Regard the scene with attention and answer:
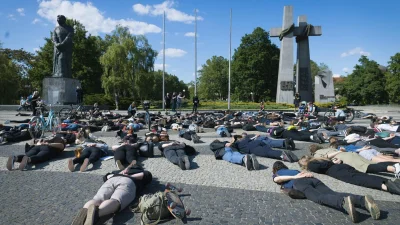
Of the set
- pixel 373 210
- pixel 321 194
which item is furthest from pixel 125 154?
pixel 373 210

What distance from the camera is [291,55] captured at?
33.0 metres

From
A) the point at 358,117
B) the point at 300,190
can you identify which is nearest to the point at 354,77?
the point at 358,117

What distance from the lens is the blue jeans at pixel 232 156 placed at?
22.7 feet

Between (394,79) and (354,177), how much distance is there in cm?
5746

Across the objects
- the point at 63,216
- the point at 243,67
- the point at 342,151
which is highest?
the point at 243,67

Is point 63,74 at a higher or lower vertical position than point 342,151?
higher

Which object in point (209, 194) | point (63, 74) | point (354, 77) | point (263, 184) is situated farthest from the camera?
point (354, 77)

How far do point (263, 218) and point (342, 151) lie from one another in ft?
11.1

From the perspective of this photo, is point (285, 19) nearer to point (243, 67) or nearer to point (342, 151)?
point (243, 67)

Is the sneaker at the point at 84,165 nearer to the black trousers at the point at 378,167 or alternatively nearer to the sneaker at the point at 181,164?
the sneaker at the point at 181,164

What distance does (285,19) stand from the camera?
3272cm

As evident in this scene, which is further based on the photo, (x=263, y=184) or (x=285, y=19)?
(x=285, y=19)

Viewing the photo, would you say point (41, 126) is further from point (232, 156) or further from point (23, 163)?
point (232, 156)

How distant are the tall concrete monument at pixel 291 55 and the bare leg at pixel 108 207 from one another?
104 feet
